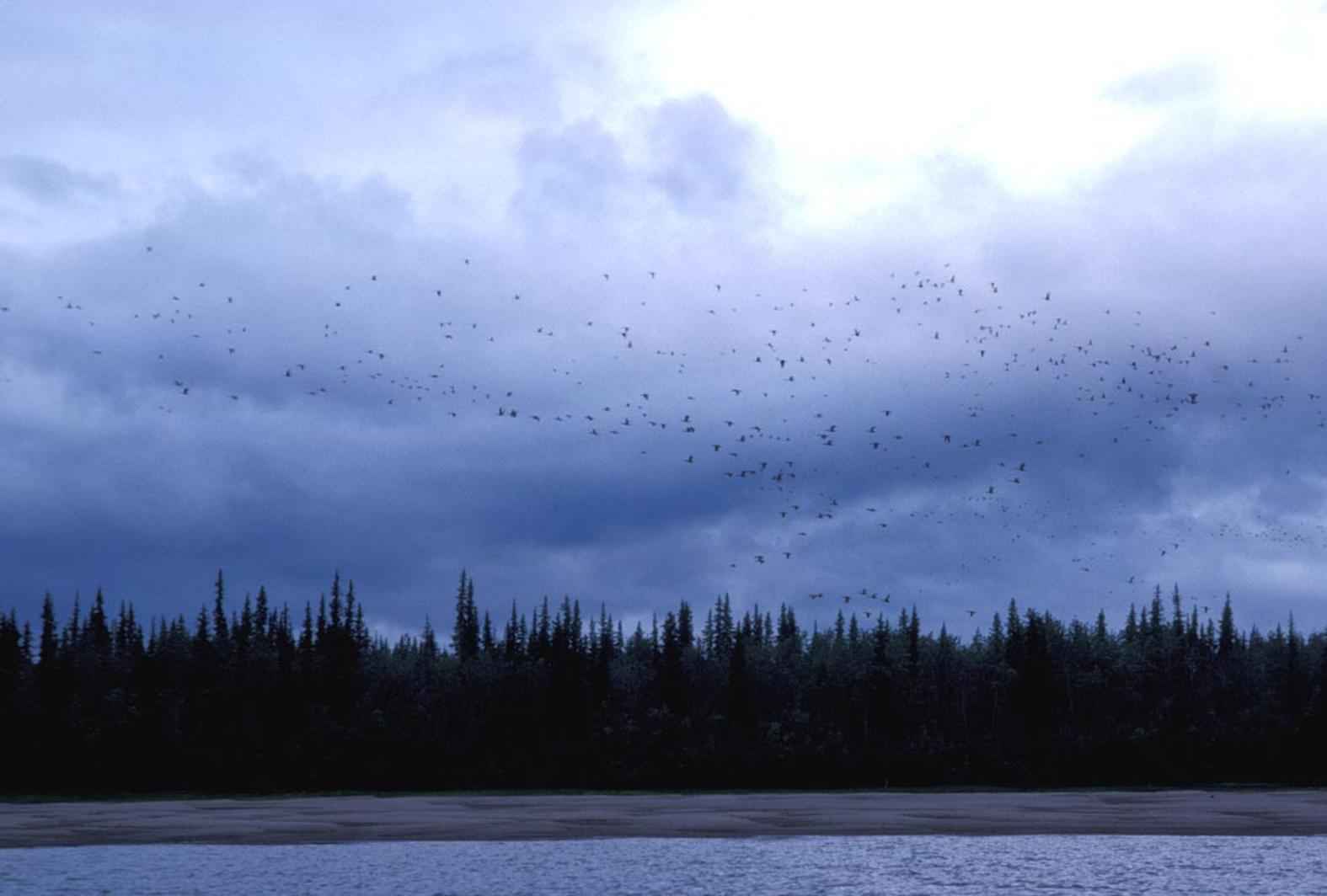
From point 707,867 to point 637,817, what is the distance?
4216 cm

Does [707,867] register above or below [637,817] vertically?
below

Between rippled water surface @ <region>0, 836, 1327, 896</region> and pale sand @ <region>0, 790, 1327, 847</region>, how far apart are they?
20.1ft

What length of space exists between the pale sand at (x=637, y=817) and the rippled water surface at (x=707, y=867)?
6130 millimetres

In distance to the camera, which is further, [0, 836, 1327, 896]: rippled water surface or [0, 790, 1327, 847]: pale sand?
[0, 790, 1327, 847]: pale sand

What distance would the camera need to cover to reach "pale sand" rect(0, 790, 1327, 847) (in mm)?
109562

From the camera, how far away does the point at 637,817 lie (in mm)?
128000

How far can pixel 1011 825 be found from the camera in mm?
115125

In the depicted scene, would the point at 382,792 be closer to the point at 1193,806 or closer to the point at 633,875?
the point at 1193,806

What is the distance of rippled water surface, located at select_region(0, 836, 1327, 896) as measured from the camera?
253 feet

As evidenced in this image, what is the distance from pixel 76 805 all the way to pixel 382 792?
4289cm

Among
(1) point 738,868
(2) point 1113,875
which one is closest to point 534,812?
(1) point 738,868

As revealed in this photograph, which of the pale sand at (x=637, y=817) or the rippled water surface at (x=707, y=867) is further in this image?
the pale sand at (x=637, y=817)

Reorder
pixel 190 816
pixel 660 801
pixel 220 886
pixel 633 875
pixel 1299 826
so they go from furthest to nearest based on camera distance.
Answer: pixel 660 801
pixel 190 816
pixel 1299 826
pixel 633 875
pixel 220 886

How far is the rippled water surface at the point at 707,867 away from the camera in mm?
77000
